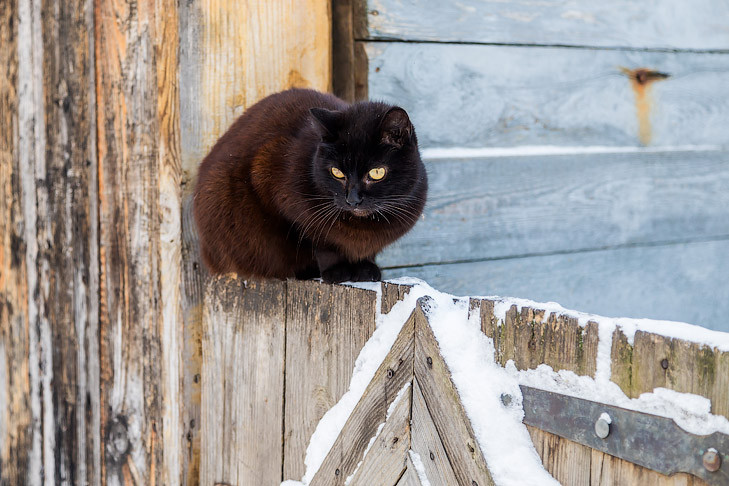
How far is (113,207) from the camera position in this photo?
221 centimetres

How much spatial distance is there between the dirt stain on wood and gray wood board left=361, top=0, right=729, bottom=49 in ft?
0.33

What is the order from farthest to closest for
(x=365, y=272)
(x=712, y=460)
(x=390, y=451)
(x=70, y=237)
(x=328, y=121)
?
1. (x=70, y=237)
2. (x=365, y=272)
3. (x=328, y=121)
4. (x=390, y=451)
5. (x=712, y=460)

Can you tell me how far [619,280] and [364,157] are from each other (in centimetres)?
139

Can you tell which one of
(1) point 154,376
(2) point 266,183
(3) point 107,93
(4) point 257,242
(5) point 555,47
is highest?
(5) point 555,47

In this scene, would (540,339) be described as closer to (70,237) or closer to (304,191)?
(304,191)

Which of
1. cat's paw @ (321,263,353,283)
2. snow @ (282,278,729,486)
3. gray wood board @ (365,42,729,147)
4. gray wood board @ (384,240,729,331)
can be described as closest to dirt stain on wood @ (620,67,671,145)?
gray wood board @ (365,42,729,147)

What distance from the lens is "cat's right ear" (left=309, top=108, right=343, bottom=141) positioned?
1777 mm

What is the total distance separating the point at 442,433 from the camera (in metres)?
1.35

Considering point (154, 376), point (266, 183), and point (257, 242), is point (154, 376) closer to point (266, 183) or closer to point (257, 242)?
point (257, 242)

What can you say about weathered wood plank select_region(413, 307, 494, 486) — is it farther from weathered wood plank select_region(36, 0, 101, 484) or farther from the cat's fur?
weathered wood plank select_region(36, 0, 101, 484)

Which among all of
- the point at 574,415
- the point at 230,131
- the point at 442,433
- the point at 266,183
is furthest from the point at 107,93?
the point at 574,415

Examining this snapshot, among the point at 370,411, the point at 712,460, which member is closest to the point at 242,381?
the point at 370,411

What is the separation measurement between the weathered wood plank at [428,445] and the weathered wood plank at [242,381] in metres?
0.45

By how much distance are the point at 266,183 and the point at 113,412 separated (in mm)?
875
